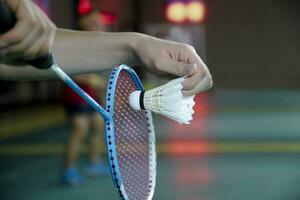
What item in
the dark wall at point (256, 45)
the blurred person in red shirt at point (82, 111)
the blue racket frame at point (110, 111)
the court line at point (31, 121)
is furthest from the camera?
the dark wall at point (256, 45)

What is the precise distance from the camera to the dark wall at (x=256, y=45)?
662cm

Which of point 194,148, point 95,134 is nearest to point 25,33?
point 95,134

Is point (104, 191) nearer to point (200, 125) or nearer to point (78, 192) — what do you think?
point (78, 192)

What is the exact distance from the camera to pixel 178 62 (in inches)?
27.9

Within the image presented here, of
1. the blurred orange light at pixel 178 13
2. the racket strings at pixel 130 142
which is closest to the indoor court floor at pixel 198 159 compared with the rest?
the racket strings at pixel 130 142

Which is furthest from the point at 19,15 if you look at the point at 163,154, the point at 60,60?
the point at 163,154

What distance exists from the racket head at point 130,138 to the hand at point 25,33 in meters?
0.17

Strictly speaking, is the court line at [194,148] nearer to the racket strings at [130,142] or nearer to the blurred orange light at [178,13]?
the racket strings at [130,142]

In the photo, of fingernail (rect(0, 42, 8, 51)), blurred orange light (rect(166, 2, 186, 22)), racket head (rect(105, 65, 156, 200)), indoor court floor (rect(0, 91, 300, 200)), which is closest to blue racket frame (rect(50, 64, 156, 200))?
racket head (rect(105, 65, 156, 200))

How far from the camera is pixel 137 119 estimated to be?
829mm

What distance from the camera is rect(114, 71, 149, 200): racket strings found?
2.53 ft

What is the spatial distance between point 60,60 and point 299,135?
3.12 metres

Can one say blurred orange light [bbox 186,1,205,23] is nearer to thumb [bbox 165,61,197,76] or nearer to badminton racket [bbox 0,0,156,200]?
badminton racket [bbox 0,0,156,200]

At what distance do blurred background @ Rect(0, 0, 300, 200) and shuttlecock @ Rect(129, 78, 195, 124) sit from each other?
88 centimetres
